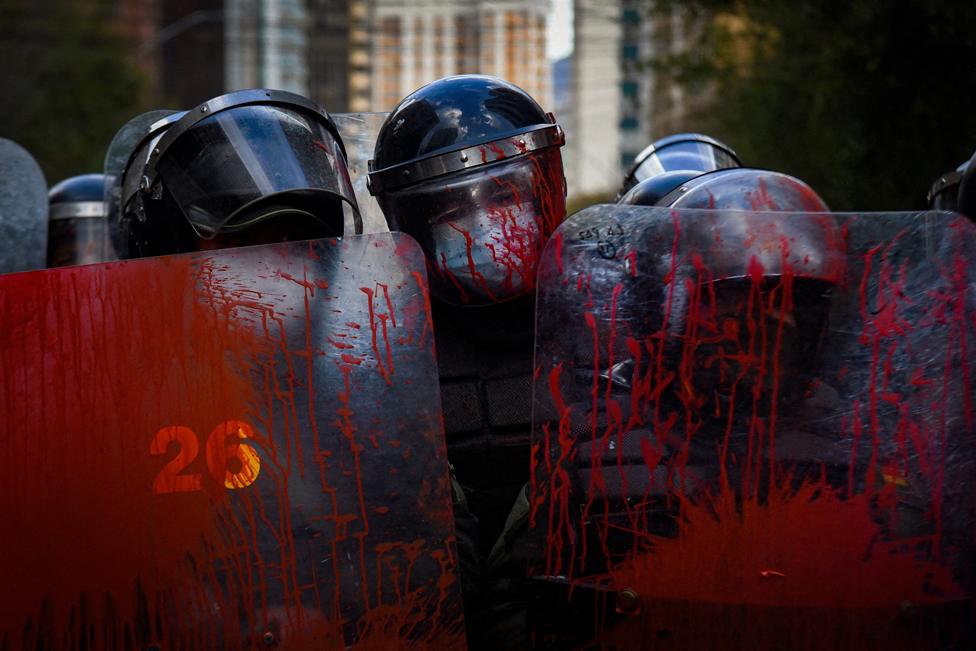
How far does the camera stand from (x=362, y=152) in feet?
12.0

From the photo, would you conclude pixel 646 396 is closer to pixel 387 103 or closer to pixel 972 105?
pixel 972 105

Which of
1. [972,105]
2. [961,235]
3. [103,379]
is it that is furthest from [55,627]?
[972,105]

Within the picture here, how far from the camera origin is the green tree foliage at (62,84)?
828 inches

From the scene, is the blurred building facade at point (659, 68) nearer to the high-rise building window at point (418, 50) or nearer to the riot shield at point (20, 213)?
the riot shield at point (20, 213)

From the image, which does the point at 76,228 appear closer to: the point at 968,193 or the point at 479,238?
the point at 479,238

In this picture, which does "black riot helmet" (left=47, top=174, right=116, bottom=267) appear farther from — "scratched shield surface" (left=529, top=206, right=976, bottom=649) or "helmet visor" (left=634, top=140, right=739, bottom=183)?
"scratched shield surface" (left=529, top=206, right=976, bottom=649)

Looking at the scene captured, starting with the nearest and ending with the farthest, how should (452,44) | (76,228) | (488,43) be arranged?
(76,228) → (488,43) → (452,44)

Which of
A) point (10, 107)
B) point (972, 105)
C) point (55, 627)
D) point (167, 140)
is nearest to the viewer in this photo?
point (55, 627)

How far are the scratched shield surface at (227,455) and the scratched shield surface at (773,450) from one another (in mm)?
245

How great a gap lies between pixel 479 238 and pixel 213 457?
1.13 m

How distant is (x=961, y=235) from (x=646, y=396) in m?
0.58

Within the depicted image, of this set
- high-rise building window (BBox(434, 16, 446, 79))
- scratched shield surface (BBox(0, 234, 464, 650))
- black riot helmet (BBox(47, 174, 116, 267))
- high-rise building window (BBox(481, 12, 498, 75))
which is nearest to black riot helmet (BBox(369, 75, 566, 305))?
scratched shield surface (BBox(0, 234, 464, 650))

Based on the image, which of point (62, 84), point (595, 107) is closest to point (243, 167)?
point (62, 84)

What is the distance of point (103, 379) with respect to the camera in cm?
196
